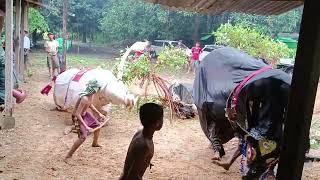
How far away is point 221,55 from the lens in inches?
248

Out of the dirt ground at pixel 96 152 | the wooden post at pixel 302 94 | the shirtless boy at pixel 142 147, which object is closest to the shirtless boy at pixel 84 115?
the dirt ground at pixel 96 152

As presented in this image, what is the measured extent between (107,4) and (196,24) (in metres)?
9.07

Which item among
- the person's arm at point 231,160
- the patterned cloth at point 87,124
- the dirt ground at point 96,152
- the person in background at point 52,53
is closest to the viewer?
the dirt ground at point 96,152

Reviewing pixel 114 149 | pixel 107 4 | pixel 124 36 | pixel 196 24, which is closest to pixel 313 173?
pixel 114 149

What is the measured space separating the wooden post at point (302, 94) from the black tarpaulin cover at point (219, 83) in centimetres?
321

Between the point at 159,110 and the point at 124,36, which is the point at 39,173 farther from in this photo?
the point at 124,36

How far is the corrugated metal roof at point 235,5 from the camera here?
4730 millimetres

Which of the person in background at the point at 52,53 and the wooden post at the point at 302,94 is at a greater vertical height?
the wooden post at the point at 302,94

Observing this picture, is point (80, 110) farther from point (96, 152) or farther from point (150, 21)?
point (150, 21)

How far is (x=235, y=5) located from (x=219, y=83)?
1.30 m

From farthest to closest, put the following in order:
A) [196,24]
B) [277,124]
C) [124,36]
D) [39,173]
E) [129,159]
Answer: [124,36] < [196,24] < [39,173] < [277,124] < [129,159]

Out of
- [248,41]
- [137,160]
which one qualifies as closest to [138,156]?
[137,160]

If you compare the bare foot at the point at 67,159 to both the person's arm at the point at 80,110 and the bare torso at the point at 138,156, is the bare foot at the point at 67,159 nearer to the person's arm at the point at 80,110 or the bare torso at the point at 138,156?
the person's arm at the point at 80,110

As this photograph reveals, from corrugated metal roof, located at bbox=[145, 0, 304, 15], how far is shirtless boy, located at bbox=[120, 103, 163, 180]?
2.17m
